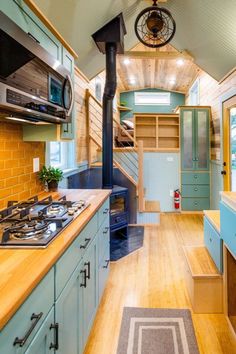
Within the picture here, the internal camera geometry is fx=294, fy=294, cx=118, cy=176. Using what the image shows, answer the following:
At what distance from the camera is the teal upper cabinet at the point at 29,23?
142 centimetres

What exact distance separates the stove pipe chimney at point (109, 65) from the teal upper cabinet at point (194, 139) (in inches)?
94.6

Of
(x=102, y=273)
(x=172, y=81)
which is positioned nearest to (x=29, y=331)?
(x=102, y=273)

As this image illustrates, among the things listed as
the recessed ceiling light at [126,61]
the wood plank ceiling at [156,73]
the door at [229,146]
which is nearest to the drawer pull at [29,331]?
the door at [229,146]

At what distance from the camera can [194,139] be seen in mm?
6070

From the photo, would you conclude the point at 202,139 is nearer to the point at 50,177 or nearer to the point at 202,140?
the point at 202,140

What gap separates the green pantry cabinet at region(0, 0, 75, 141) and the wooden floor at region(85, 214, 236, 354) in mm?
1498

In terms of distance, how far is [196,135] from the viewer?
19.9 feet

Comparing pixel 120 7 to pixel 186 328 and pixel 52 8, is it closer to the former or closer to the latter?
pixel 52 8

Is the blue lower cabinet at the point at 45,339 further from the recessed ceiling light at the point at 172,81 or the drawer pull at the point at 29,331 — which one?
the recessed ceiling light at the point at 172,81

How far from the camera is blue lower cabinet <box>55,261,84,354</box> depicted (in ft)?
4.19

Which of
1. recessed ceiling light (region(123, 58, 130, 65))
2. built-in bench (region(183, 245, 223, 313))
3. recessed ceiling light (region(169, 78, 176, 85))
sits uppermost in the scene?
recessed ceiling light (region(169, 78, 176, 85))

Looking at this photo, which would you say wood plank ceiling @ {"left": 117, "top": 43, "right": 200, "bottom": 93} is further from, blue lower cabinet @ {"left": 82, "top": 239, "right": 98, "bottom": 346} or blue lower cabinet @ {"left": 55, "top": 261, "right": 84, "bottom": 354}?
blue lower cabinet @ {"left": 55, "top": 261, "right": 84, "bottom": 354}

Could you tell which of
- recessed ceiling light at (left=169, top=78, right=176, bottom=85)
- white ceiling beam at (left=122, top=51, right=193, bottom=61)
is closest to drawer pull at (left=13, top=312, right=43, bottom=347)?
white ceiling beam at (left=122, top=51, right=193, bottom=61)

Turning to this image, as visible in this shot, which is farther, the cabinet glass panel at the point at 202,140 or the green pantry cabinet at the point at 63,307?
the cabinet glass panel at the point at 202,140
